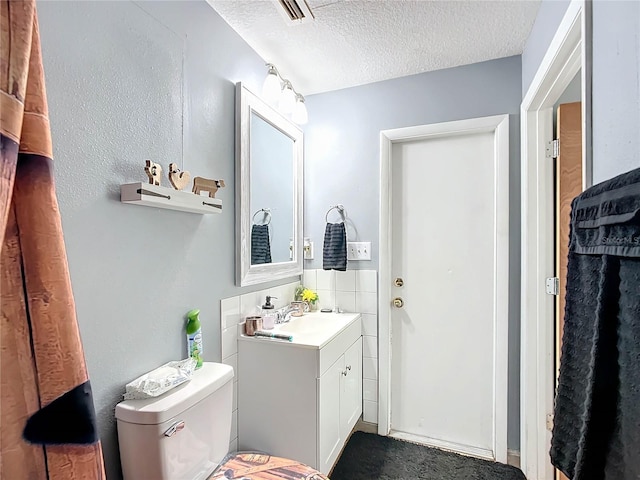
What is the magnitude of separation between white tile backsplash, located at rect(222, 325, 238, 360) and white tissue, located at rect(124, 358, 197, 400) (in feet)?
1.01

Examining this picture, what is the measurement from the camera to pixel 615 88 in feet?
2.56

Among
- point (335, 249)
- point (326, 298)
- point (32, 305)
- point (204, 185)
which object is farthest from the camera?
point (326, 298)

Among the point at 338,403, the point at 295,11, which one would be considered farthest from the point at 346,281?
the point at 295,11

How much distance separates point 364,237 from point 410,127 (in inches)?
29.9

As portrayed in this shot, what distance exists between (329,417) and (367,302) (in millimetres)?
763

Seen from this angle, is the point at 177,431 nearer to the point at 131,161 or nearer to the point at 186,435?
the point at 186,435

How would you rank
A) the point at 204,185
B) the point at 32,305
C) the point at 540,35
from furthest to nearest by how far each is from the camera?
the point at 540,35
the point at 204,185
the point at 32,305

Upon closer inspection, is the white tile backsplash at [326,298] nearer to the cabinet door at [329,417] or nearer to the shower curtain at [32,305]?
the cabinet door at [329,417]

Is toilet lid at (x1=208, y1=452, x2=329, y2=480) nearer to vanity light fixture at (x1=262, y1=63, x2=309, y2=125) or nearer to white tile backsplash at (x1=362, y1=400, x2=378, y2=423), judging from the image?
white tile backsplash at (x1=362, y1=400, x2=378, y2=423)

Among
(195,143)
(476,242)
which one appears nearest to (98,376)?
(195,143)

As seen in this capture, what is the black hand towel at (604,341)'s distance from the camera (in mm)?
534

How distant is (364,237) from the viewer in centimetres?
220

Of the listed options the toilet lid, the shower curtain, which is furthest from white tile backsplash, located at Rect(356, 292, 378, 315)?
the shower curtain

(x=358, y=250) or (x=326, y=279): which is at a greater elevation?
(x=358, y=250)
